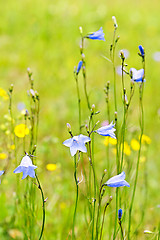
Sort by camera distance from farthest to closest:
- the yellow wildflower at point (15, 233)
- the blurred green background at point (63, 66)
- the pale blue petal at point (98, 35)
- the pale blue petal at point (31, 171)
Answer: the blurred green background at point (63, 66), the yellow wildflower at point (15, 233), the pale blue petal at point (98, 35), the pale blue petal at point (31, 171)

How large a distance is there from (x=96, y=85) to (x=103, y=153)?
1.36m

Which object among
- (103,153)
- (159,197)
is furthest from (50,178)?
(159,197)

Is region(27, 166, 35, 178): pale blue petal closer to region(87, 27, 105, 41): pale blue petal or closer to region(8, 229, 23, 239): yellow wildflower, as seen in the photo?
region(87, 27, 105, 41): pale blue petal

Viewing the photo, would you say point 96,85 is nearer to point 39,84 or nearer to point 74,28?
point 39,84

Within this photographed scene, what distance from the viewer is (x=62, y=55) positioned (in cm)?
486

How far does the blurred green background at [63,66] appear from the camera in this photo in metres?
2.60

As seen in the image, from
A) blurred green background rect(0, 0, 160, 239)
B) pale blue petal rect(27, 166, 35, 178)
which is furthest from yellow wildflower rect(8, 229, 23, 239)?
pale blue petal rect(27, 166, 35, 178)

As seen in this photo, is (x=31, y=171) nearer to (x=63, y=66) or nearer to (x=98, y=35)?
(x=98, y=35)

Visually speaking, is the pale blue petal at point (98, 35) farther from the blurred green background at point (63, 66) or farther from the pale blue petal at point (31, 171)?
the blurred green background at point (63, 66)

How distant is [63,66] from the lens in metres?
4.62

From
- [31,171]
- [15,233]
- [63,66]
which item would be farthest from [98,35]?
[63,66]

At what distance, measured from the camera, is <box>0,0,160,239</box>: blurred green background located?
2602 mm

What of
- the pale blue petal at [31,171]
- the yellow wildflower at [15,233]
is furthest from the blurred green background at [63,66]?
the pale blue petal at [31,171]

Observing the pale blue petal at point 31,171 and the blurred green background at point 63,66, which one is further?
the blurred green background at point 63,66
